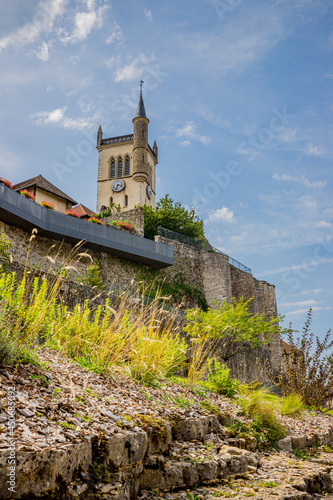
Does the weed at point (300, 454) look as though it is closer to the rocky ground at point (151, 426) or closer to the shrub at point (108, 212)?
the rocky ground at point (151, 426)

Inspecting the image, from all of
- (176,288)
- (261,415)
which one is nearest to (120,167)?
(176,288)

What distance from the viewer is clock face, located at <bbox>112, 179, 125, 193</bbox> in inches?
1750

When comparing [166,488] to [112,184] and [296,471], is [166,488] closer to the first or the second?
[296,471]

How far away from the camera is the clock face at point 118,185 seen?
44438 mm

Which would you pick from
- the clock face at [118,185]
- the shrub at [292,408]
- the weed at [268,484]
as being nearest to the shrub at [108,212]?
the clock face at [118,185]

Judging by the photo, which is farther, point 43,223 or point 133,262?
point 133,262

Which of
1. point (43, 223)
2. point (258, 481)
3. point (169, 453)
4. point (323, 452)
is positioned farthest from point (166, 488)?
point (43, 223)

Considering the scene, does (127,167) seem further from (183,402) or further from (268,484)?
(268,484)

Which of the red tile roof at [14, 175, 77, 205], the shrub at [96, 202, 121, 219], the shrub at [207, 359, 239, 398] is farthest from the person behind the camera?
the shrub at [96, 202, 121, 219]

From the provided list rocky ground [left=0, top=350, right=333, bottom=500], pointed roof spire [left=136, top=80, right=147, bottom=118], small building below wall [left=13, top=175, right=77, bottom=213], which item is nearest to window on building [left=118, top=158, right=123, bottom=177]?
pointed roof spire [left=136, top=80, right=147, bottom=118]

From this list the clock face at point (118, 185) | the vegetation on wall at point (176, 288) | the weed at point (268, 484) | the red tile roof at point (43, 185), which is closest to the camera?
the weed at point (268, 484)

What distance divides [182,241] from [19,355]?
22.6 meters

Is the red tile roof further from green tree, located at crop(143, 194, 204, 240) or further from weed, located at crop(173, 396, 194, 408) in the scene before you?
weed, located at crop(173, 396, 194, 408)

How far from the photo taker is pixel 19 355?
3.61m
